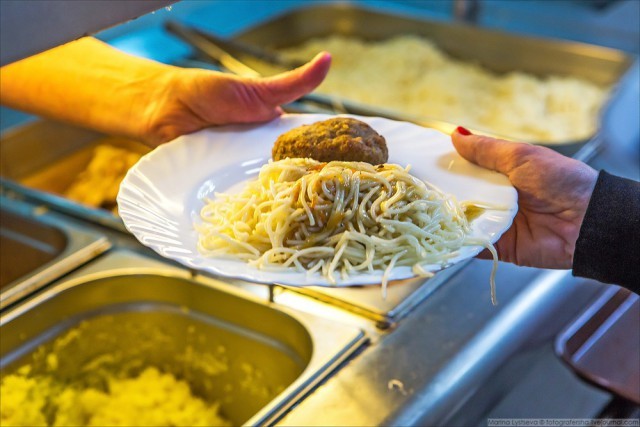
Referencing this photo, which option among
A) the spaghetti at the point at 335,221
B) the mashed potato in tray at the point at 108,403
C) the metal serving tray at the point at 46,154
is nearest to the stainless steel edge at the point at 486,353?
the spaghetti at the point at 335,221

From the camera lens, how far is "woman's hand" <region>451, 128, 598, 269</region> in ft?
4.71

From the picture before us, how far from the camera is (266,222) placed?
1.21 m

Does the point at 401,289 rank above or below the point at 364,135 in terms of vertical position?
below

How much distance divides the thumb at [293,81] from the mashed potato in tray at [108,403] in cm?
67

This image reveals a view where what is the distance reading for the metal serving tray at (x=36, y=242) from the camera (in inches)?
69.6

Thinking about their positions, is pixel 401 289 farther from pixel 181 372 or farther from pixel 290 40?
pixel 290 40

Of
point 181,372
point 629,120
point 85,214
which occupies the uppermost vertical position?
point 629,120

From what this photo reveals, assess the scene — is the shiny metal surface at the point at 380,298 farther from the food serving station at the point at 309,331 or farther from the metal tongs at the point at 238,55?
the metal tongs at the point at 238,55

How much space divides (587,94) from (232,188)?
1.82 m

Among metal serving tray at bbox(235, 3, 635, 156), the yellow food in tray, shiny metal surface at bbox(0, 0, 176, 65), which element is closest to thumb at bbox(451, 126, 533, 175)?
shiny metal surface at bbox(0, 0, 176, 65)

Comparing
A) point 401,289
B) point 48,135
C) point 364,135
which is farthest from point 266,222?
point 48,135

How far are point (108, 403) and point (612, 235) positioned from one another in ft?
3.48

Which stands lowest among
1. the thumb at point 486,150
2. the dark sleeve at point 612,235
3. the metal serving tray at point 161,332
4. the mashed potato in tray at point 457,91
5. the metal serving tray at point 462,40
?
the metal serving tray at point 161,332

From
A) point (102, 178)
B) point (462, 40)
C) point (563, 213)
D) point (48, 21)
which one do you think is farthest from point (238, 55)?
point (48, 21)
